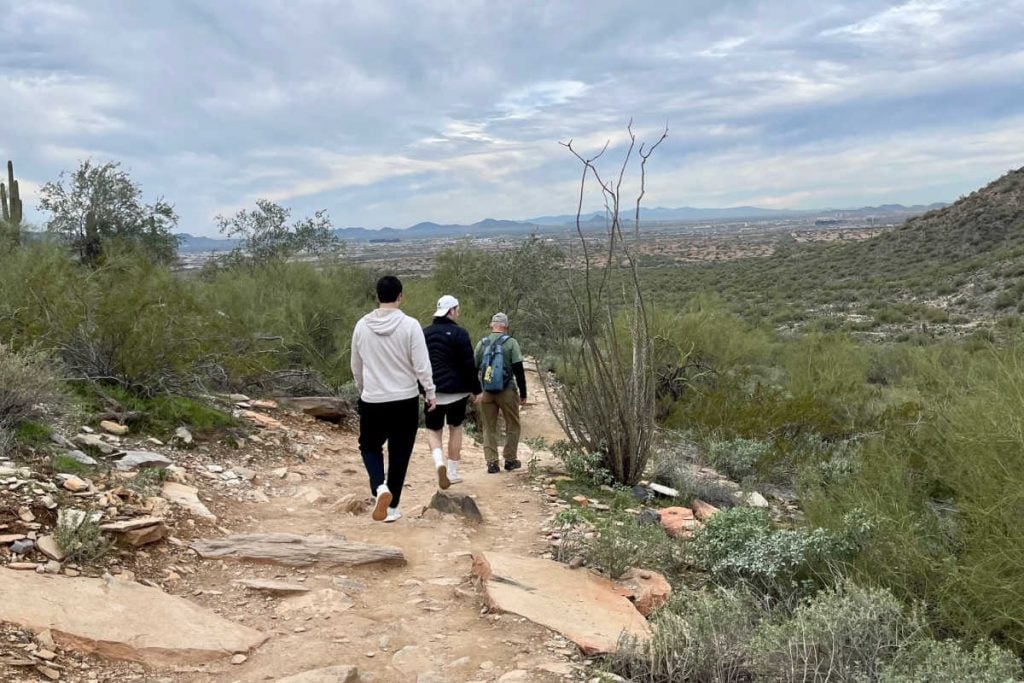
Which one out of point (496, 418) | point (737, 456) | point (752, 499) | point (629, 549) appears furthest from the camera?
point (737, 456)

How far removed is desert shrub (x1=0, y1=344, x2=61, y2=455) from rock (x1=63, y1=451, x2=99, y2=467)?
0.32 meters

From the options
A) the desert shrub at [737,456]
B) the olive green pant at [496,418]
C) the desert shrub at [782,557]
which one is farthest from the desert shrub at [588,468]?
the desert shrub at [782,557]

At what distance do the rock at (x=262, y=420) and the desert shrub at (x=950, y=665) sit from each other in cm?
687

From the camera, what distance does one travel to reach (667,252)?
8244 centimetres

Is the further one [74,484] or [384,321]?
[384,321]

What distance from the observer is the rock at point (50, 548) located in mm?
4438

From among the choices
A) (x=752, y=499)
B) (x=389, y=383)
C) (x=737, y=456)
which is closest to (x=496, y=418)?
(x=389, y=383)

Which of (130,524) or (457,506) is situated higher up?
(130,524)

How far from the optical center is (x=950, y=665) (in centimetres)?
331

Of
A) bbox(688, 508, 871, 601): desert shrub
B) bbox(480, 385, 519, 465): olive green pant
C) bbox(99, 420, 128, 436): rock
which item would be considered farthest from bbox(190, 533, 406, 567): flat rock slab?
bbox(480, 385, 519, 465): olive green pant

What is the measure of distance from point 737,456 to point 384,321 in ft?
17.7

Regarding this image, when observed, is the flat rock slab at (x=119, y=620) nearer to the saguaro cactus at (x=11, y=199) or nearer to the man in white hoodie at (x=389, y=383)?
the man in white hoodie at (x=389, y=383)

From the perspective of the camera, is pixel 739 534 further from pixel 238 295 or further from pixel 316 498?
pixel 238 295

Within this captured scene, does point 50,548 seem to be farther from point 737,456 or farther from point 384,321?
point 737,456
